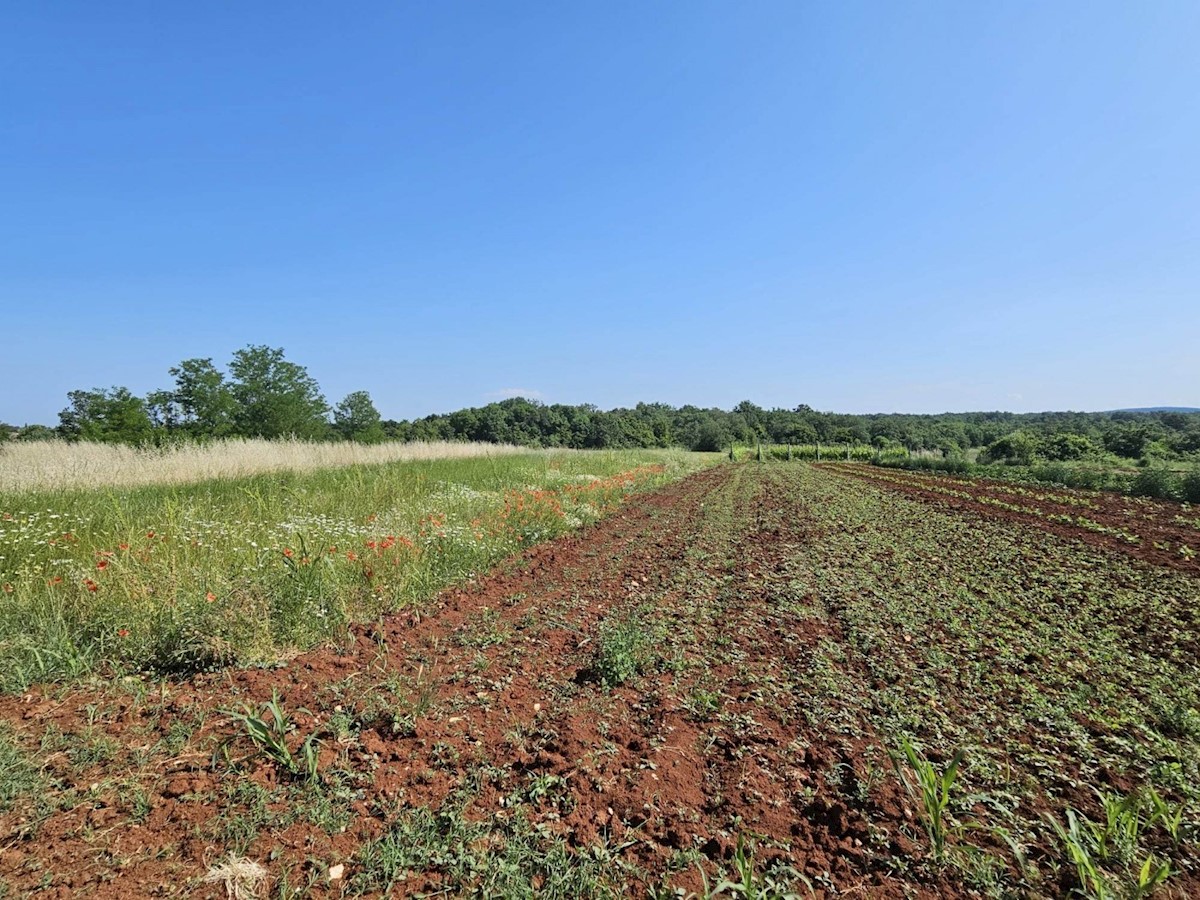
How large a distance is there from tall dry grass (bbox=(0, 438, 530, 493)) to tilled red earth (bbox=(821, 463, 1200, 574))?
51.7 feet

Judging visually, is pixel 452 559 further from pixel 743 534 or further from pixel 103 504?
pixel 743 534

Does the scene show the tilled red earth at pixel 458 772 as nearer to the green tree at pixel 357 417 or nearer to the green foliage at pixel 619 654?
the green foliage at pixel 619 654

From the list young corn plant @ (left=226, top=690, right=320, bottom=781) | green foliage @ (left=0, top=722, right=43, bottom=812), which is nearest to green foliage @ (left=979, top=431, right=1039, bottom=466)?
young corn plant @ (left=226, top=690, right=320, bottom=781)

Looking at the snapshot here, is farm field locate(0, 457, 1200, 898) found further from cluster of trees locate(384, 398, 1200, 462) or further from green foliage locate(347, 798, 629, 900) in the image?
cluster of trees locate(384, 398, 1200, 462)

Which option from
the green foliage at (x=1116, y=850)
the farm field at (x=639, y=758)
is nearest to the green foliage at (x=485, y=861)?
the farm field at (x=639, y=758)

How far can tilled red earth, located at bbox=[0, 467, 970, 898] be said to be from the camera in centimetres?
189

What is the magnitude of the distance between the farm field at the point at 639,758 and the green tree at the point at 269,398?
40077 mm

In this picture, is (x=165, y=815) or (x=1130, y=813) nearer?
(x=165, y=815)

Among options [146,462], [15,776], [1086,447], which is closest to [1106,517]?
[15,776]

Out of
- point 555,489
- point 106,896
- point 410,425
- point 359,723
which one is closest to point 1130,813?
point 359,723

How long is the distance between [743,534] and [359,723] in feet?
24.2

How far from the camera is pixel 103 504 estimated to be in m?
6.06

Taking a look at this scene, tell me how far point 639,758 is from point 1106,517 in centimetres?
1381

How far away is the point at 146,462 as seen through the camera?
9352mm
